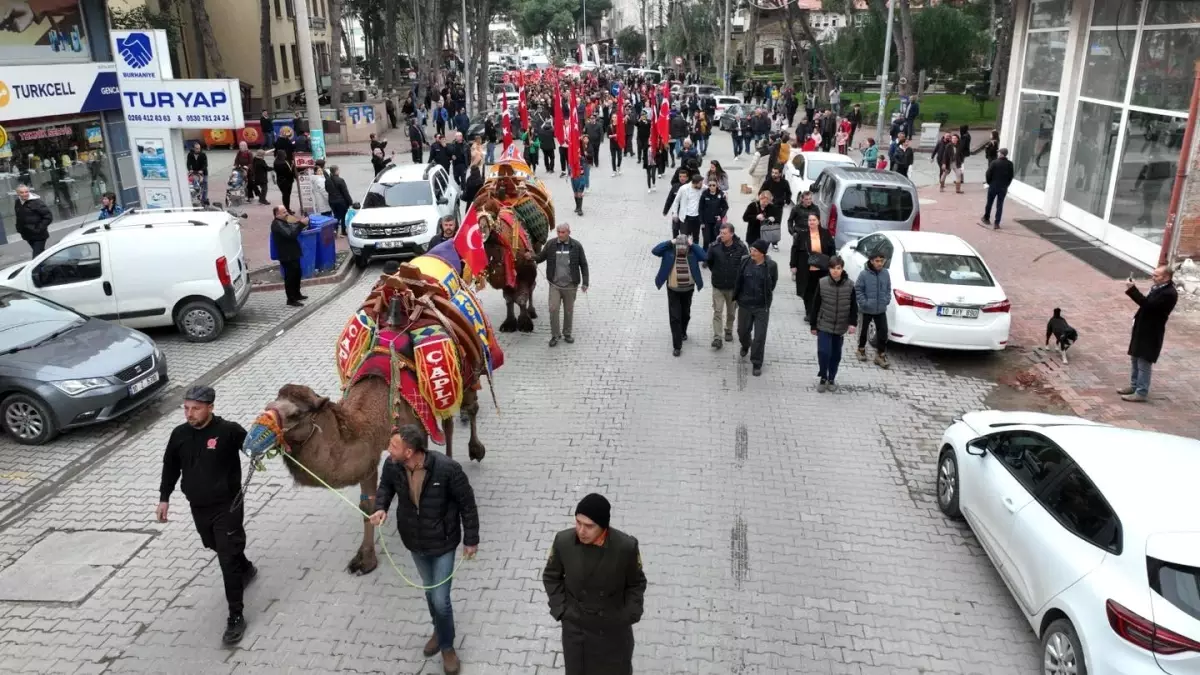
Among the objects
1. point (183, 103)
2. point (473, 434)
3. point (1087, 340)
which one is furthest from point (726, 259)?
point (183, 103)

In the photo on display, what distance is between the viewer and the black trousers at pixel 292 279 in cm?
1357

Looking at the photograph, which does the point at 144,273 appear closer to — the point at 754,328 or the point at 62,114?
the point at 754,328

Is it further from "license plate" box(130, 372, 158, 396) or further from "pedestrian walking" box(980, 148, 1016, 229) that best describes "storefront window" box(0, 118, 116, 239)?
"pedestrian walking" box(980, 148, 1016, 229)

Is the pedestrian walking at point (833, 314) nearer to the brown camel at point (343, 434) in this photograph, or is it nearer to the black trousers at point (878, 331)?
the black trousers at point (878, 331)

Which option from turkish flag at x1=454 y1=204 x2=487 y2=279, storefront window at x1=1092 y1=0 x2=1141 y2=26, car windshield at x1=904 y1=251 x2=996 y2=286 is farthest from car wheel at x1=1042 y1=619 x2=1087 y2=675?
storefront window at x1=1092 y1=0 x2=1141 y2=26

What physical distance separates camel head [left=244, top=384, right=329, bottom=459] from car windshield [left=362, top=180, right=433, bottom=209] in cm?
1178

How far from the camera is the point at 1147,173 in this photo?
15.6m

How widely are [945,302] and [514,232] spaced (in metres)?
5.58

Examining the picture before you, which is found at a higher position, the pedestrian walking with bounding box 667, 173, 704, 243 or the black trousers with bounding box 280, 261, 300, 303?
the pedestrian walking with bounding box 667, 173, 704, 243

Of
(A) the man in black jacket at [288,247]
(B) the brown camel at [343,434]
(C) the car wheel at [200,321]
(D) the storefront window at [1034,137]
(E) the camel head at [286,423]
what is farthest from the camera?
(D) the storefront window at [1034,137]

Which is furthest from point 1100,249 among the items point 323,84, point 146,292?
point 323,84

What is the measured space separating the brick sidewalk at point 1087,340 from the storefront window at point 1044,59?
14.1ft

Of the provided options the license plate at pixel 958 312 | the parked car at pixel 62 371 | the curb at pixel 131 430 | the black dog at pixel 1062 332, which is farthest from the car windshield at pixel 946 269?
the parked car at pixel 62 371

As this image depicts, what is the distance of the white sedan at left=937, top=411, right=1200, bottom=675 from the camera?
456 cm
